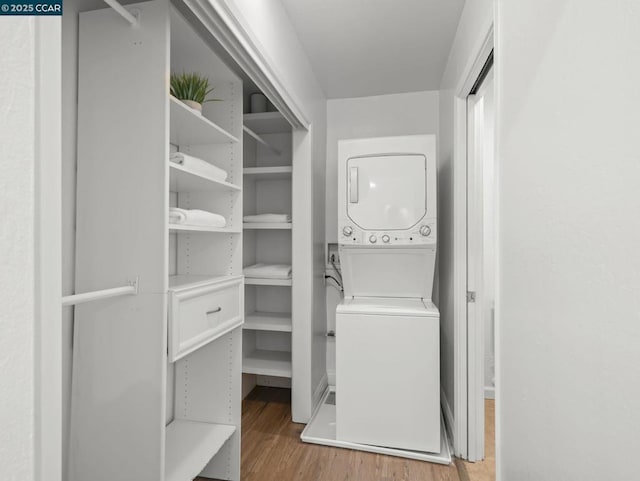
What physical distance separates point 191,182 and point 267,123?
127cm

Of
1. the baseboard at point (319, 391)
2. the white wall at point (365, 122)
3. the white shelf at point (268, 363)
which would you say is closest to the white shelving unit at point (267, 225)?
the white wall at point (365, 122)

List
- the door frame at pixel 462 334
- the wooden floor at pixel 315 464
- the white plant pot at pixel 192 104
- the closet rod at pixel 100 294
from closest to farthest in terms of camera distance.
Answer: the closet rod at pixel 100 294 < the white plant pot at pixel 192 104 < the wooden floor at pixel 315 464 < the door frame at pixel 462 334

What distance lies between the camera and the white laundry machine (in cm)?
205

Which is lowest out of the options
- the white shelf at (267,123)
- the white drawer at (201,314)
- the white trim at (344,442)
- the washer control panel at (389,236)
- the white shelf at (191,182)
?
the white trim at (344,442)

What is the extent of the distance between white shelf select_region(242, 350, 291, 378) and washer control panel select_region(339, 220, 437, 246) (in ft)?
3.52

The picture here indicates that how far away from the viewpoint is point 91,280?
1278 mm

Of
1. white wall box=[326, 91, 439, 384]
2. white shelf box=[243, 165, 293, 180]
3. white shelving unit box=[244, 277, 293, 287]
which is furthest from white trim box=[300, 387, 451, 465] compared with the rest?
white shelf box=[243, 165, 293, 180]

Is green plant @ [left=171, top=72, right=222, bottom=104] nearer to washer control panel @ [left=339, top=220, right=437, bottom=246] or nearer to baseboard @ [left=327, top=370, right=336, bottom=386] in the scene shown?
washer control panel @ [left=339, top=220, right=437, bottom=246]

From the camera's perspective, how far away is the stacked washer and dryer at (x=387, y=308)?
2.05 meters

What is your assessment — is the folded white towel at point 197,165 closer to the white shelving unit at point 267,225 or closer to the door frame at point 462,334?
the white shelving unit at point 267,225

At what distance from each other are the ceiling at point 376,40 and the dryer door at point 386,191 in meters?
0.72
